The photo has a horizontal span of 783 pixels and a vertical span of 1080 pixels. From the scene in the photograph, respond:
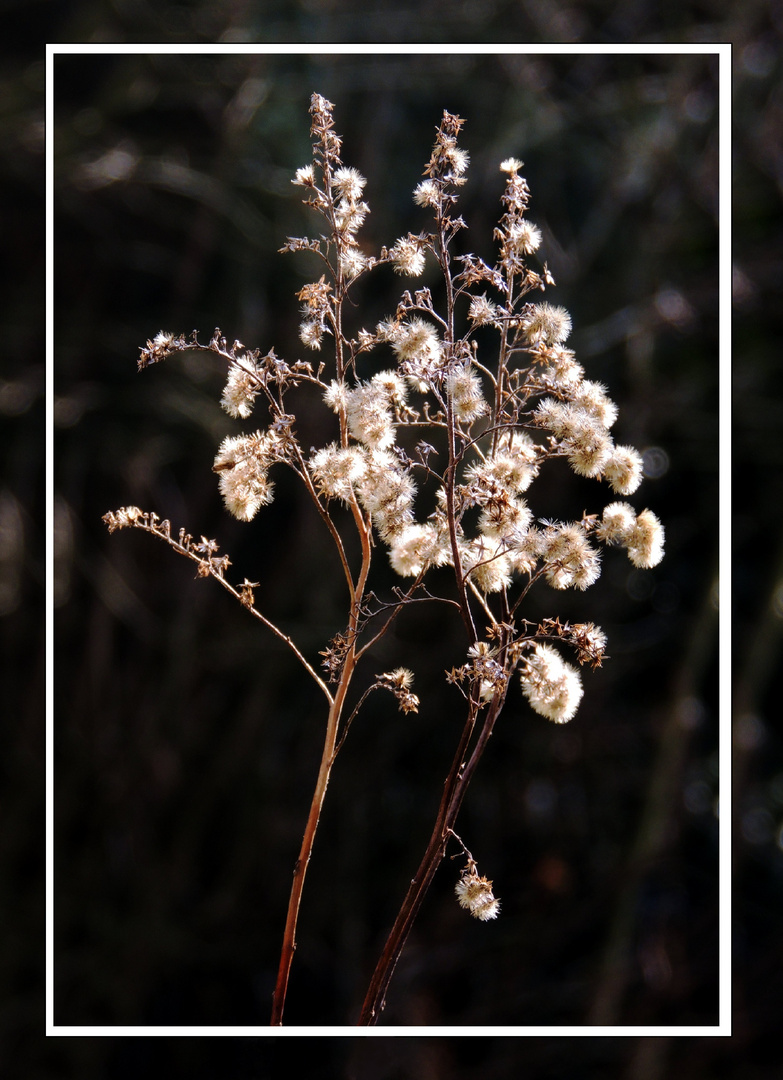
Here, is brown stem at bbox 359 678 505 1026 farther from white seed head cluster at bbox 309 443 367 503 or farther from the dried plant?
white seed head cluster at bbox 309 443 367 503

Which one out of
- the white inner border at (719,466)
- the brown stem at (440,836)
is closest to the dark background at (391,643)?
the white inner border at (719,466)

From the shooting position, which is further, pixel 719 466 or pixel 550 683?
pixel 719 466

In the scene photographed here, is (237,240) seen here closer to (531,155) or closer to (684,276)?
(531,155)

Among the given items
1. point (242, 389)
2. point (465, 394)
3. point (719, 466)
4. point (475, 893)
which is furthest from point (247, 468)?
point (719, 466)

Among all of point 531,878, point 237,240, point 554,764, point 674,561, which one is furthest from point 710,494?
point 237,240

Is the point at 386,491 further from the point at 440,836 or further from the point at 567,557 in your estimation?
the point at 440,836
